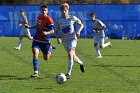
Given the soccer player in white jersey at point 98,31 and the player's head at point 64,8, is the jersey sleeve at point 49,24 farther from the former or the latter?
the soccer player in white jersey at point 98,31

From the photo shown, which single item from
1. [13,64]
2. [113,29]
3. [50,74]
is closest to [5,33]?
[113,29]

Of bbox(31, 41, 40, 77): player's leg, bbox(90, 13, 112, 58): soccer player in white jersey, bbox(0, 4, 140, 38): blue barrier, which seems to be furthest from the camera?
bbox(0, 4, 140, 38): blue barrier

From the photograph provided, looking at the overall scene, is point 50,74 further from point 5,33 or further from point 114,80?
point 5,33

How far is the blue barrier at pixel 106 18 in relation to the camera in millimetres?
49406

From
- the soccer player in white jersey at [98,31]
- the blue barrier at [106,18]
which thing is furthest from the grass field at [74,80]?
the blue barrier at [106,18]

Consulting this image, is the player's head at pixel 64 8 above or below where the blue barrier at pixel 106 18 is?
above

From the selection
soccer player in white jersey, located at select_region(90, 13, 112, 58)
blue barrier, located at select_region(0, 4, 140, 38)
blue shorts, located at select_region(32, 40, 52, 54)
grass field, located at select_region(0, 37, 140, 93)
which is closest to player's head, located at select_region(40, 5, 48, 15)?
blue shorts, located at select_region(32, 40, 52, 54)

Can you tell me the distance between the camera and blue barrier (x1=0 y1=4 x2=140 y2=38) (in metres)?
49.4

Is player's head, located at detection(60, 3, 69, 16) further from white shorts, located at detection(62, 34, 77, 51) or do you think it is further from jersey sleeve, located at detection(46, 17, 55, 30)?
jersey sleeve, located at detection(46, 17, 55, 30)

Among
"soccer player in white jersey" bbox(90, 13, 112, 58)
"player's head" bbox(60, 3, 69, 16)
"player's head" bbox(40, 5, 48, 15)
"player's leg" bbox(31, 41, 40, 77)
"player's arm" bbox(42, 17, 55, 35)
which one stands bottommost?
"soccer player in white jersey" bbox(90, 13, 112, 58)

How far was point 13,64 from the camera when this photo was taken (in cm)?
1880

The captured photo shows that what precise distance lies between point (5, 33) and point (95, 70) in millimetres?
36097

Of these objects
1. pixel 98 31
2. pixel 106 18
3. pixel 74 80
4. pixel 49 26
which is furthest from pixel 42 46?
pixel 106 18

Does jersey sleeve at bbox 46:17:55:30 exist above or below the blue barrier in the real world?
above
